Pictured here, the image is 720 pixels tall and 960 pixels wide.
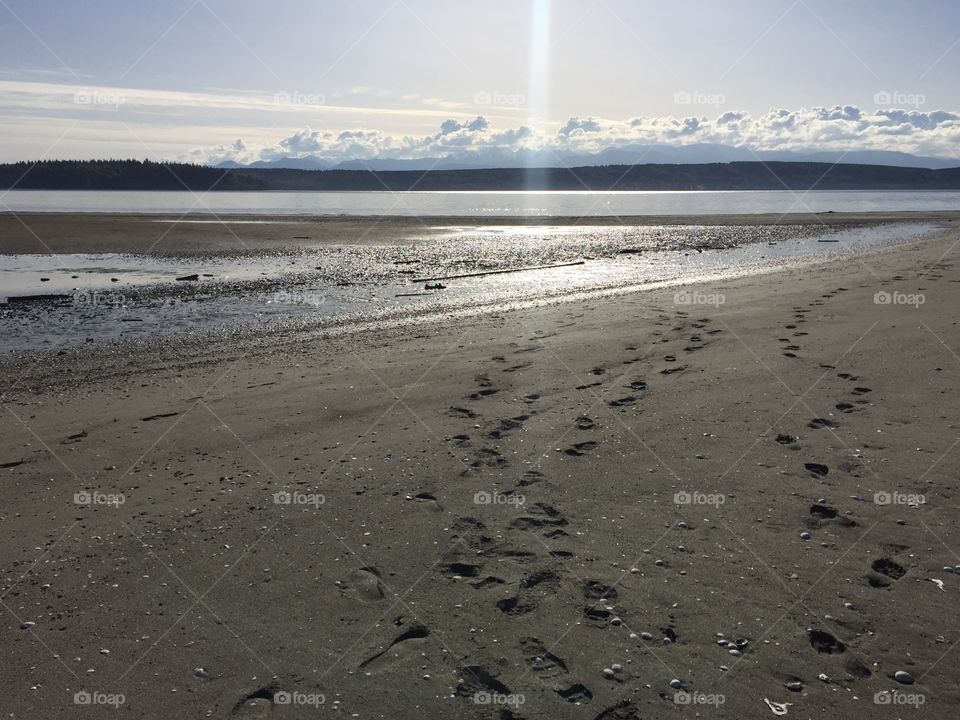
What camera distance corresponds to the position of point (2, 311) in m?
15.5

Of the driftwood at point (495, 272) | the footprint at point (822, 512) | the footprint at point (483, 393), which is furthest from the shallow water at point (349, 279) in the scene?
the footprint at point (822, 512)

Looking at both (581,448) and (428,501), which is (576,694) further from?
(581,448)

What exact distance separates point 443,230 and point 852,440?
36880 millimetres

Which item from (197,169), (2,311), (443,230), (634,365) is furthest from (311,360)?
(197,169)

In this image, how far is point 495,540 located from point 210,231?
38.1 metres

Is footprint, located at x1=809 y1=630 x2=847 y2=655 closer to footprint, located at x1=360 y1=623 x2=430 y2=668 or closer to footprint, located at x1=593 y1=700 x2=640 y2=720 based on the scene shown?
footprint, located at x1=593 y1=700 x2=640 y2=720

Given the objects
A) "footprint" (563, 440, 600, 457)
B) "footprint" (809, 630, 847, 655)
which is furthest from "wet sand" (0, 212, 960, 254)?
"footprint" (809, 630, 847, 655)

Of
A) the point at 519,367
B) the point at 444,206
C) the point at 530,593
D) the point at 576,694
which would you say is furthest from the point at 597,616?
the point at 444,206

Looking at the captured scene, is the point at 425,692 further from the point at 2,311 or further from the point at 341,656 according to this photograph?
the point at 2,311

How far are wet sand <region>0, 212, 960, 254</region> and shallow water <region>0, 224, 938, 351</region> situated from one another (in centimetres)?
308

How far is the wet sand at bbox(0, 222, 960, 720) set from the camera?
3758 mm

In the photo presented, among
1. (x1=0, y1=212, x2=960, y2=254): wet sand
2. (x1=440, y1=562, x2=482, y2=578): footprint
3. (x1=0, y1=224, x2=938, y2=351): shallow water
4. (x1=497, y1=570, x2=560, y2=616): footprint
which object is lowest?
(x1=497, y1=570, x2=560, y2=616): footprint

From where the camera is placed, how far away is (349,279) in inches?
816

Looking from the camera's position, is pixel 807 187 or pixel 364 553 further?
pixel 807 187
